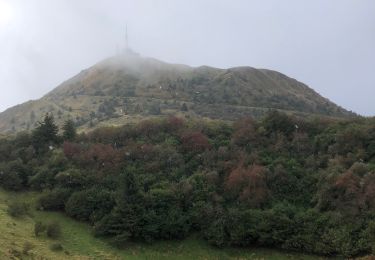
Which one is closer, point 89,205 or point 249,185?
point 89,205

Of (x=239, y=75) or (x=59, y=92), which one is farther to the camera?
(x=59, y=92)

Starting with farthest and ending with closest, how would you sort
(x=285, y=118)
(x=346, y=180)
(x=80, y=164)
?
(x=285, y=118) < (x=80, y=164) < (x=346, y=180)

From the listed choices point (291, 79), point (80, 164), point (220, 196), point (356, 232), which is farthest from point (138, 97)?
point (356, 232)

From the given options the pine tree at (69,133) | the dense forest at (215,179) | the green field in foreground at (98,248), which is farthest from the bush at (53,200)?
the pine tree at (69,133)

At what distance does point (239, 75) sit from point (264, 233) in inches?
5111

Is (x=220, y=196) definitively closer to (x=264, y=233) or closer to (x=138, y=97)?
(x=264, y=233)

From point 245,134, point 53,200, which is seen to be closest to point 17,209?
point 53,200

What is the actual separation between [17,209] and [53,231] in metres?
5.57

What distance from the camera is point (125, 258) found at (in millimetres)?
42969

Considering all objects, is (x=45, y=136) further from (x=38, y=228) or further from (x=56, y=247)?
(x=56, y=247)

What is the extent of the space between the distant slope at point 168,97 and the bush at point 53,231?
62845 millimetres

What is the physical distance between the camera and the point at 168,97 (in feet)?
480

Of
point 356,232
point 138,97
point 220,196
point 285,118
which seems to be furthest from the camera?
point 138,97

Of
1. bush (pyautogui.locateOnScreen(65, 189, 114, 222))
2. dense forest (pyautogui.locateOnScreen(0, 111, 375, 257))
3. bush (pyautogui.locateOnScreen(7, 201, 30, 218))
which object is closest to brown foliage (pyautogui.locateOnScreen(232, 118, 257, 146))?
dense forest (pyautogui.locateOnScreen(0, 111, 375, 257))
